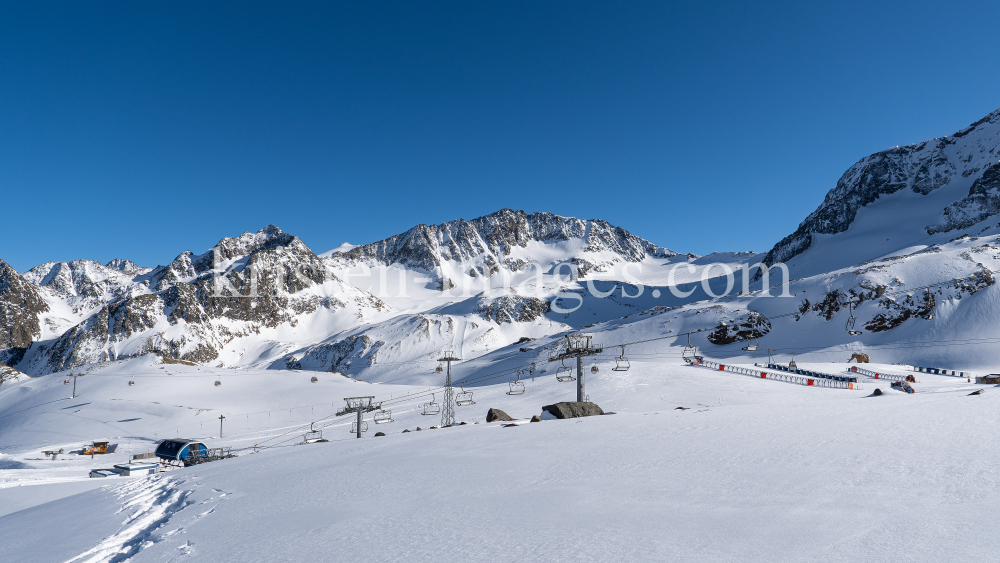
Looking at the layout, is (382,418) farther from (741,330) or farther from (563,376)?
(741,330)

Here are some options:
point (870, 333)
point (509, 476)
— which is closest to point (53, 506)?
point (509, 476)

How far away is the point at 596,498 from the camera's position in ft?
31.8

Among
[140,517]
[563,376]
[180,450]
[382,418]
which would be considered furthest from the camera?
[563,376]

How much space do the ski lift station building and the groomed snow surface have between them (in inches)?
869

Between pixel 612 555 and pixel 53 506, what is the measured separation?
779 inches

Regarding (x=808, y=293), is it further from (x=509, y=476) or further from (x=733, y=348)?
(x=509, y=476)

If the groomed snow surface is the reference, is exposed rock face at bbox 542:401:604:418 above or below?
below

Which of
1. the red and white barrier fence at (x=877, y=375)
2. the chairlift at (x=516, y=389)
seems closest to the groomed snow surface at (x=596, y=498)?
the chairlift at (x=516, y=389)


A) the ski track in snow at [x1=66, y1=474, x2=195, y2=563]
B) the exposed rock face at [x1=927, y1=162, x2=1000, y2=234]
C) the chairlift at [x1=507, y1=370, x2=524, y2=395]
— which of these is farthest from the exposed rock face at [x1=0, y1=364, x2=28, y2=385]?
the exposed rock face at [x1=927, y1=162, x2=1000, y2=234]

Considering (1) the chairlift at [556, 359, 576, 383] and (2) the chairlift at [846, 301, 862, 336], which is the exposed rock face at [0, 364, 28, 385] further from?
(2) the chairlift at [846, 301, 862, 336]

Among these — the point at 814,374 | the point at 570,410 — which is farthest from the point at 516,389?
the point at 814,374

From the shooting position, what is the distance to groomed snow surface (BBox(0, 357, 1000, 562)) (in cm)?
703

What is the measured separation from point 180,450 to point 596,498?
162 ft

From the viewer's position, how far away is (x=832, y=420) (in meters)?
16.7
